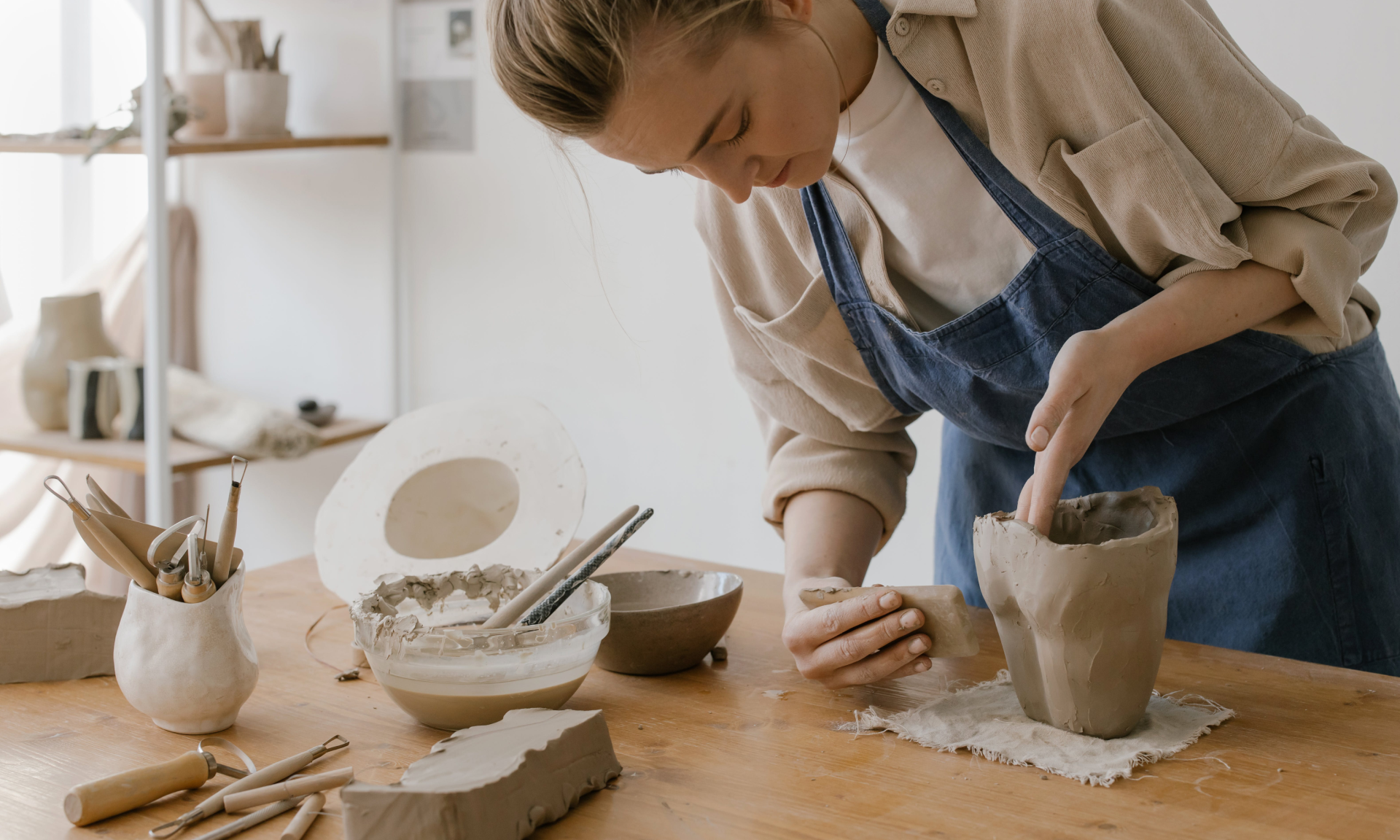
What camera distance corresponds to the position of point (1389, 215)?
1.08 meters

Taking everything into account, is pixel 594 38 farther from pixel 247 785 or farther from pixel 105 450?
pixel 105 450

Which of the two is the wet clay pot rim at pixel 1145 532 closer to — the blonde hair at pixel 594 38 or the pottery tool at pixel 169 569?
the blonde hair at pixel 594 38

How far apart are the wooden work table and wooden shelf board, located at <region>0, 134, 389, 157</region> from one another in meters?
1.65

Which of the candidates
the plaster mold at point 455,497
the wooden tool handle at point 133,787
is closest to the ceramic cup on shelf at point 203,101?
the plaster mold at point 455,497

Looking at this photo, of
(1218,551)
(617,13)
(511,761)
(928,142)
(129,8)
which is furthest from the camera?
(129,8)

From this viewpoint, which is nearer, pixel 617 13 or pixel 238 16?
pixel 617 13

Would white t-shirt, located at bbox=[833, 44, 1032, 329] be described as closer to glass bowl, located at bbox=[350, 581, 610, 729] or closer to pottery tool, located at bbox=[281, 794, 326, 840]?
glass bowl, located at bbox=[350, 581, 610, 729]

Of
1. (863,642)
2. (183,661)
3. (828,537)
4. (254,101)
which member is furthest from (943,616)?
(254,101)

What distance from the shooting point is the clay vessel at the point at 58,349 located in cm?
254

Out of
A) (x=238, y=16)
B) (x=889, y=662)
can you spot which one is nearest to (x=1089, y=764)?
(x=889, y=662)

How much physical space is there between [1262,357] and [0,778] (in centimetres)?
Result: 120

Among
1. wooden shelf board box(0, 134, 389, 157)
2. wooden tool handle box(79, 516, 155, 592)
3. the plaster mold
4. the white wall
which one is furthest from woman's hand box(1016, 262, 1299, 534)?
wooden shelf board box(0, 134, 389, 157)

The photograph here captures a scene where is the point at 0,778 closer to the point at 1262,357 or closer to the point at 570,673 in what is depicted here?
the point at 570,673

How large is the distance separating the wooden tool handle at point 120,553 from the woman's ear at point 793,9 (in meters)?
0.70
